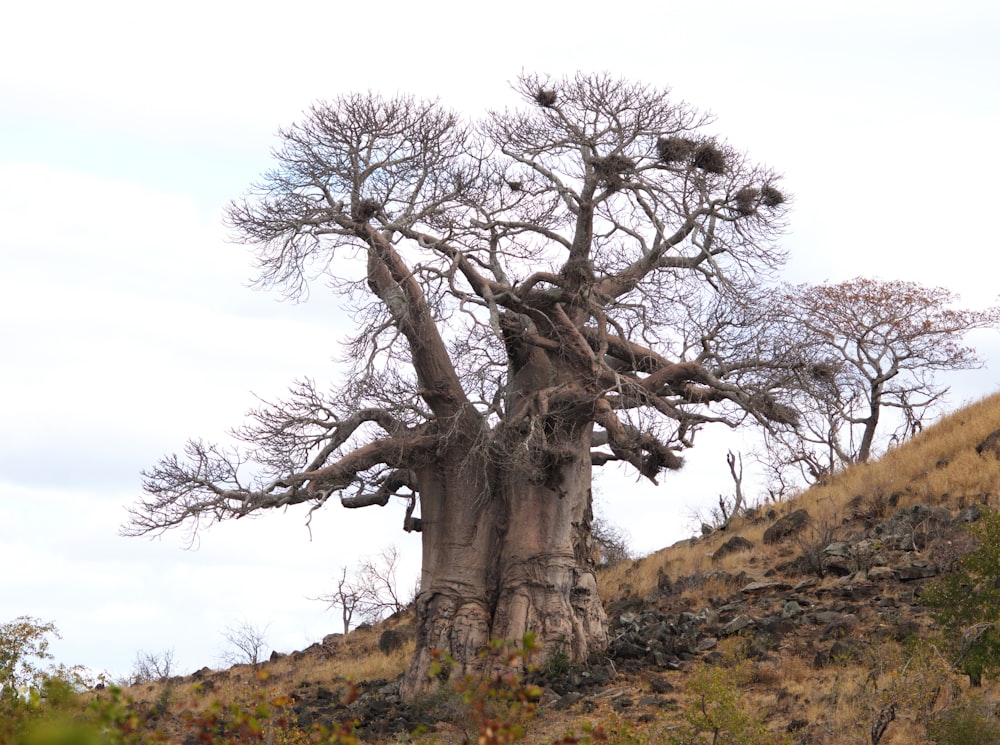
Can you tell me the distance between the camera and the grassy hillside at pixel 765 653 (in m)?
10.6

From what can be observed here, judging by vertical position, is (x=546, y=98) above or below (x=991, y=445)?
above

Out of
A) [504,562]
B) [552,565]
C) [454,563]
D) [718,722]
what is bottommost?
[718,722]

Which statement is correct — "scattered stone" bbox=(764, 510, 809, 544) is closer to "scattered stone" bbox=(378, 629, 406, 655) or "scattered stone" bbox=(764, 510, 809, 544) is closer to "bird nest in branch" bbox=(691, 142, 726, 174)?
"scattered stone" bbox=(378, 629, 406, 655)

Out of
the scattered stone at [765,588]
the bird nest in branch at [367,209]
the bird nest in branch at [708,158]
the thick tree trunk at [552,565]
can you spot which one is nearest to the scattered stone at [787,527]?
the scattered stone at [765,588]

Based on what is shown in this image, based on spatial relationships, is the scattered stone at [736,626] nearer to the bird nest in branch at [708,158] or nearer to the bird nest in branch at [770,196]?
the bird nest in branch at [770,196]

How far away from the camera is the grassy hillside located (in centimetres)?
1065

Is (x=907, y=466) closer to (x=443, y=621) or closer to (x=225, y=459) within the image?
(x=443, y=621)

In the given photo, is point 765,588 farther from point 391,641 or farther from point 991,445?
point 391,641

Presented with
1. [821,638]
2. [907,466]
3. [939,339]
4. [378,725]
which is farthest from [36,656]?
[939,339]

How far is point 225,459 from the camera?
14656mm

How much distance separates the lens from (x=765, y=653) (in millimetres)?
13641

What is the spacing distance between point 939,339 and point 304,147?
748 inches

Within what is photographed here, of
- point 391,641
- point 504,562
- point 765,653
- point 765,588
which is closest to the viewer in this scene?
point 765,653

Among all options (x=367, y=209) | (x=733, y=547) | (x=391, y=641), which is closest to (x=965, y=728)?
(x=367, y=209)
